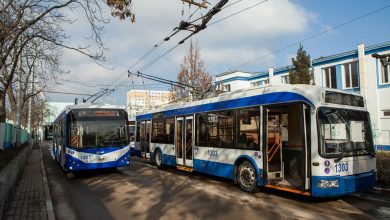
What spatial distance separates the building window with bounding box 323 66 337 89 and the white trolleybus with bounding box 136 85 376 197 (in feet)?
59.3

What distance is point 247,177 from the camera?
415 inches

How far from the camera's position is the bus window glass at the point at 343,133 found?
8.49 m

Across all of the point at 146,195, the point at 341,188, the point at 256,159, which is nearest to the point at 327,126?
the point at 341,188

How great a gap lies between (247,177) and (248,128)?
1.40 meters

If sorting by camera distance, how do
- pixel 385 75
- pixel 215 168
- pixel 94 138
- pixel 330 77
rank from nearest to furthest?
pixel 215 168
pixel 94 138
pixel 385 75
pixel 330 77

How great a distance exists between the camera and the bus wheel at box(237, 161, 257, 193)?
1027 cm

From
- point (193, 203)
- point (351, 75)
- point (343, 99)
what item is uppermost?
point (351, 75)

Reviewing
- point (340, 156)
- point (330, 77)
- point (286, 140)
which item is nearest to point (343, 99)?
point (340, 156)

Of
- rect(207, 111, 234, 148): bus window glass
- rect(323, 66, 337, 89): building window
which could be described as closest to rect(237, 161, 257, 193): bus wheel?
rect(207, 111, 234, 148): bus window glass

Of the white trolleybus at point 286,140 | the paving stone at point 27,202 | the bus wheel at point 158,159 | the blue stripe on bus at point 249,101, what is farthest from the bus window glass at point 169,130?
the paving stone at point 27,202

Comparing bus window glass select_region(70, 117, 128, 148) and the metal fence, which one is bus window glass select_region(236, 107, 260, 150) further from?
the metal fence

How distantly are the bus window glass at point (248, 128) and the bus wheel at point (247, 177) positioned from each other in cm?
55

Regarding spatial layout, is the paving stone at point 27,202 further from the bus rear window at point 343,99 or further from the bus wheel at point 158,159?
the bus rear window at point 343,99

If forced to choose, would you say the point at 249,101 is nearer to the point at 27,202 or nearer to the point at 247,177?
the point at 247,177
